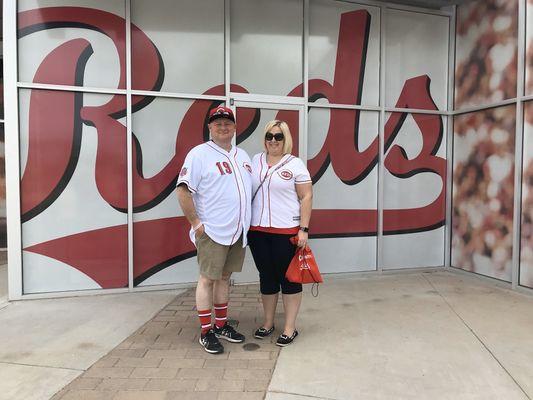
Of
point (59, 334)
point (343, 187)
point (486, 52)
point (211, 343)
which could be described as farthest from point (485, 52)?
point (59, 334)

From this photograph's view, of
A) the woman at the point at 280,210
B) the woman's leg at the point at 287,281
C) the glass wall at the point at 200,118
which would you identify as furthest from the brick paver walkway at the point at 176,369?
the glass wall at the point at 200,118

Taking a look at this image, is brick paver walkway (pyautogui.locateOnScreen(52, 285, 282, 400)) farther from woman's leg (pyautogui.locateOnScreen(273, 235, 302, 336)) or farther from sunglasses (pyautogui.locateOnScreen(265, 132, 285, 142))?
sunglasses (pyautogui.locateOnScreen(265, 132, 285, 142))

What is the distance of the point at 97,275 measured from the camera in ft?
16.4

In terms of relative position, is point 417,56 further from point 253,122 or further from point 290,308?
point 290,308

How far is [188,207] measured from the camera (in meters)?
3.26

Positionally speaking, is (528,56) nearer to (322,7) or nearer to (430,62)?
(430,62)

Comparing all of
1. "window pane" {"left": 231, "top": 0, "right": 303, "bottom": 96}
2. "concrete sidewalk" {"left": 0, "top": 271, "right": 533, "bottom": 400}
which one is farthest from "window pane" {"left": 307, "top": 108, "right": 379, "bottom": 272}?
"concrete sidewalk" {"left": 0, "top": 271, "right": 533, "bottom": 400}

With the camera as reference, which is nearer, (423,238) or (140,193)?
(140,193)

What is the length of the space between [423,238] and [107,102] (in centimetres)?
446

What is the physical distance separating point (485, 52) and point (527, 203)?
1.99 meters

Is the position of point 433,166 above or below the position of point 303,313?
above

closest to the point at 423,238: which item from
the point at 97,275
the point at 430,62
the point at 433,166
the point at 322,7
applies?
the point at 433,166

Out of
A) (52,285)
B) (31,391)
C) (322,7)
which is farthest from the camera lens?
(322,7)

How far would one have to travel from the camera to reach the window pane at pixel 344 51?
5.67 meters
